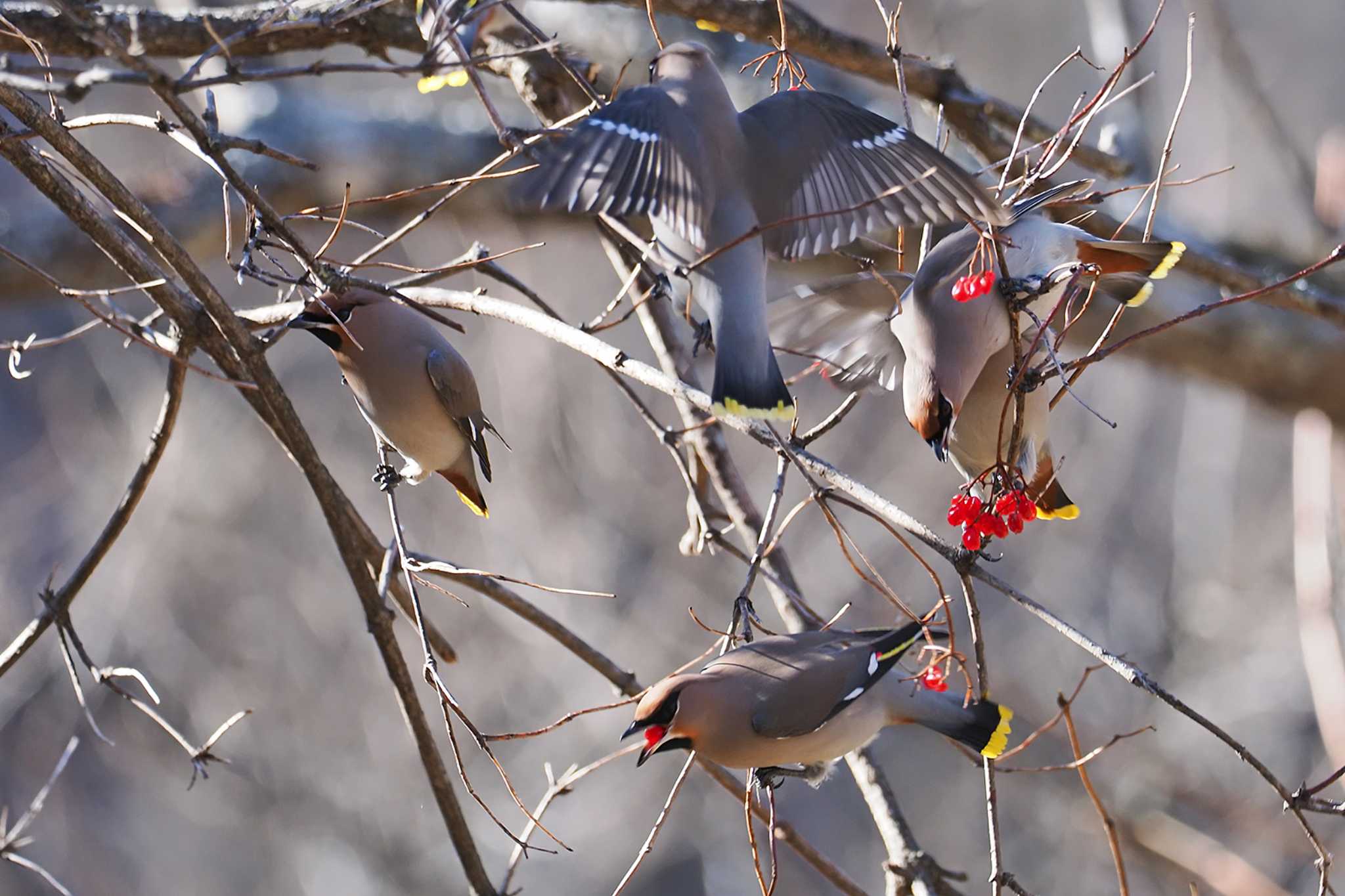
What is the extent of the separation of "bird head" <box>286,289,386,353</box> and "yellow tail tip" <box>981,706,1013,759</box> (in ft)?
3.91

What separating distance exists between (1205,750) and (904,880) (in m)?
5.79

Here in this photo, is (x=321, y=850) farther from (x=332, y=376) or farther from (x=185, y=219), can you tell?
(x=185, y=219)

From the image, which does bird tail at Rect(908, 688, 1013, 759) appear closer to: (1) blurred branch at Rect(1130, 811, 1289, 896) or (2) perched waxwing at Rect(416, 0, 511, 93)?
(2) perched waxwing at Rect(416, 0, 511, 93)

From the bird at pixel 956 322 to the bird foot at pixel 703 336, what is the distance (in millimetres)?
113

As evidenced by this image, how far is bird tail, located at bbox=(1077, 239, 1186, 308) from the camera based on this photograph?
211cm

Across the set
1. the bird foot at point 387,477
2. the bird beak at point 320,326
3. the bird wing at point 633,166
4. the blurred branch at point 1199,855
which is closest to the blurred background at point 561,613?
the blurred branch at point 1199,855

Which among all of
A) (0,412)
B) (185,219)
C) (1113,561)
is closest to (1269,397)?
(1113,561)

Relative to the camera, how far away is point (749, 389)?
196 cm

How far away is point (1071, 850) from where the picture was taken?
732 centimetres

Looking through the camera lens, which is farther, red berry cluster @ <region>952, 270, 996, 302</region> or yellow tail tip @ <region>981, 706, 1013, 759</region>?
yellow tail tip @ <region>981, 706, 1013, 759</region>

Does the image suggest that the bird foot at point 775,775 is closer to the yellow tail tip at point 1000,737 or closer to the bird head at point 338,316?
the yellow tail tip at point 1000,737

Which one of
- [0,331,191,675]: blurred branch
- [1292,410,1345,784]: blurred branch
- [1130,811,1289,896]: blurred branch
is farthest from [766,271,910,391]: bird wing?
[1130,811,1289,896]: blurred branch

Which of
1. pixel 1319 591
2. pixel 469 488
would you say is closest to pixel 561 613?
pixel 1319 591

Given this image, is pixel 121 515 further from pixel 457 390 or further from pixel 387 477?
pixel 457 390
